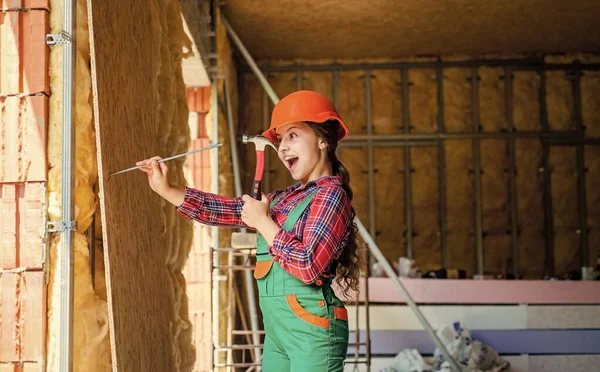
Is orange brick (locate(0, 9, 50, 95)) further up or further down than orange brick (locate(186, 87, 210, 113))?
further down

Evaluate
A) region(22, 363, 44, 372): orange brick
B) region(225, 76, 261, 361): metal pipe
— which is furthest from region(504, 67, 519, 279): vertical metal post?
region(22, 363, 44, 372): orange brick

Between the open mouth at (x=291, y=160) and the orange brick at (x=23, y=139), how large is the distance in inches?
33.4

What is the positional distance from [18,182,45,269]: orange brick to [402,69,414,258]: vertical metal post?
6.20m

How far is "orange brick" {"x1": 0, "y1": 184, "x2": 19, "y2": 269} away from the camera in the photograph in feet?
→ 8.48

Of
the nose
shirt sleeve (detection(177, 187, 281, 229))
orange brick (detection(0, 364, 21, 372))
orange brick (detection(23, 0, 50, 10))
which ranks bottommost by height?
orange brick (detection(0, 364, 21, 372))

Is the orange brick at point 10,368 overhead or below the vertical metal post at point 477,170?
below

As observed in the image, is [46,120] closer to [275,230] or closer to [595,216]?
[275,230]

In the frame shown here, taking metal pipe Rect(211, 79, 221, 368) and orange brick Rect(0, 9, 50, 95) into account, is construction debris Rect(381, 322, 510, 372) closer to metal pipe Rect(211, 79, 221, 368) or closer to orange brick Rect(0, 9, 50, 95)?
metal pipe Rect(211, 79, 221, 368)

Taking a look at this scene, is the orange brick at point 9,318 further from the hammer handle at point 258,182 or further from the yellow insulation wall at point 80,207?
the hammer handle at point 258,182

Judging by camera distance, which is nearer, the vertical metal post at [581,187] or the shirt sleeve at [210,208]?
the shirt sleeve at [210,208]

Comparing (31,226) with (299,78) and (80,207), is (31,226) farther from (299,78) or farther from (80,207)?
(299,78)

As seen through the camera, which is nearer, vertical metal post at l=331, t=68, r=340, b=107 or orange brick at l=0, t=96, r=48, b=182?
orange brick at l=0, t=96, r=48, b=182

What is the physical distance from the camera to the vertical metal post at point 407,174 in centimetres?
845

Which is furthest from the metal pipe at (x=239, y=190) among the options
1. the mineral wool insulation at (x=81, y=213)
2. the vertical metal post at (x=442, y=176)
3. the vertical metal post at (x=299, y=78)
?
the mineral wool insulation at (x=81, y=213)
